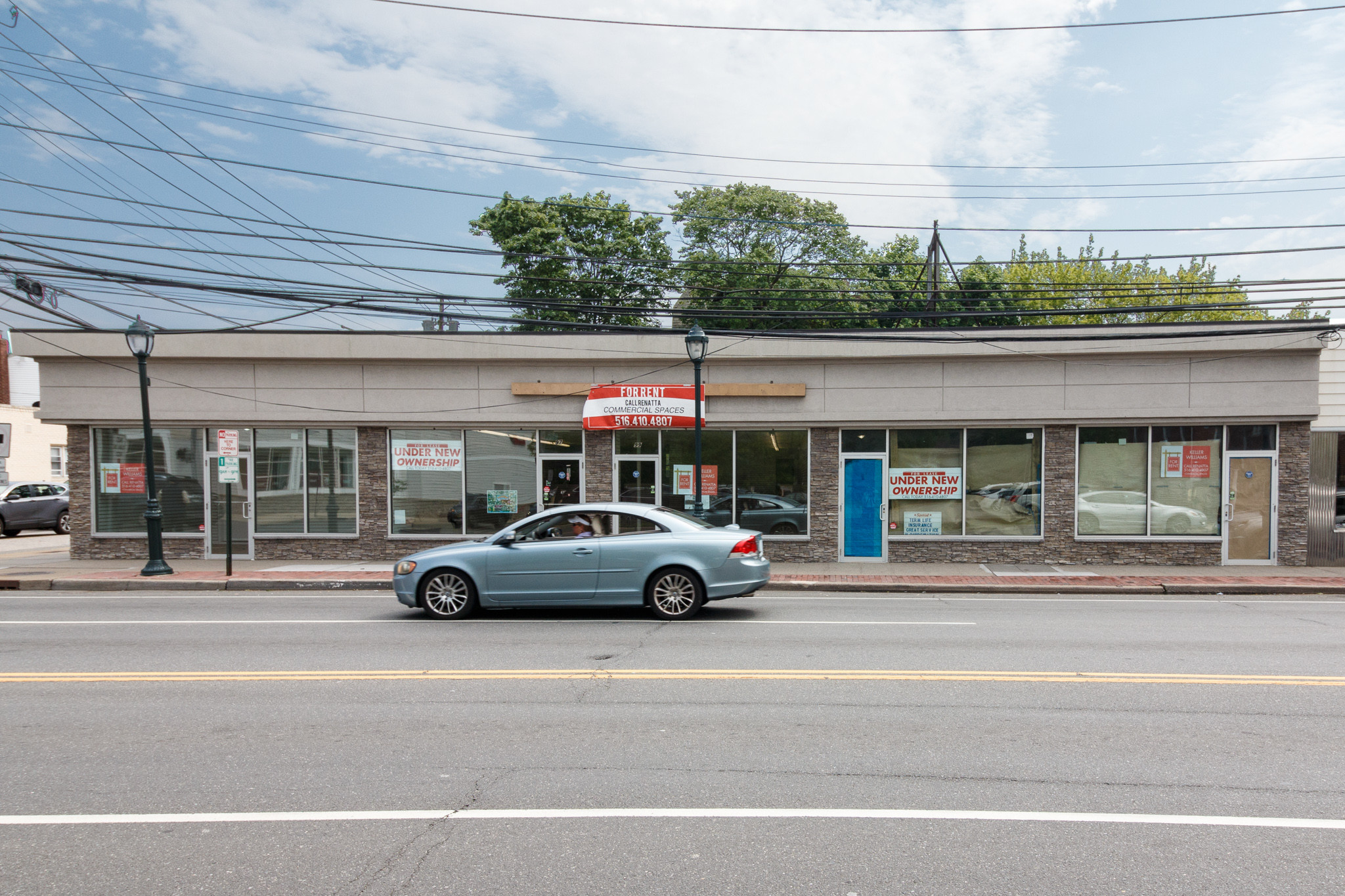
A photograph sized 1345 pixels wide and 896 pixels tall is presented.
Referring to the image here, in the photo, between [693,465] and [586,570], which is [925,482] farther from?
[586,570]

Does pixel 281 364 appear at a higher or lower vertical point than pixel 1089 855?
higher

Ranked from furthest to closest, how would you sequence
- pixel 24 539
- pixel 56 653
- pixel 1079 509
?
pixel 24 539 → pixel 1079 509 → pixel 56 653

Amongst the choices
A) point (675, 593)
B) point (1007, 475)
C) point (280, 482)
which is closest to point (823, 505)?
point (1007, 475)

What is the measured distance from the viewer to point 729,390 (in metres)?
17.2

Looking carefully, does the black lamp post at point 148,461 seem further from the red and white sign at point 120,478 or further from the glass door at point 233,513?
the red and white sign at point 120,478

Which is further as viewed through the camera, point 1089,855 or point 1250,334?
point 1250,334

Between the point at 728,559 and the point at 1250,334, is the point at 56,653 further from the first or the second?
the point at 1250,334

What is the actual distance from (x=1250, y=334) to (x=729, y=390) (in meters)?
9.94

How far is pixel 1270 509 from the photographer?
1631 cm

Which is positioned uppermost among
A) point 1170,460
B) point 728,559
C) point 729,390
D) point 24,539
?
point 729,390

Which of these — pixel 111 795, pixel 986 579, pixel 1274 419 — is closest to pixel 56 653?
pixel 111 795

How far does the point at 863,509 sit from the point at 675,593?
767 centimetres

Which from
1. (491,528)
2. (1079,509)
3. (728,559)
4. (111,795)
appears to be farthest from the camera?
(491,528)

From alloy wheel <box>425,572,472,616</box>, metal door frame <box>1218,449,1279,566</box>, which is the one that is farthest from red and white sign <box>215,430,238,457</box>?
metal door frame <box>1218,449,1279,566</box>
